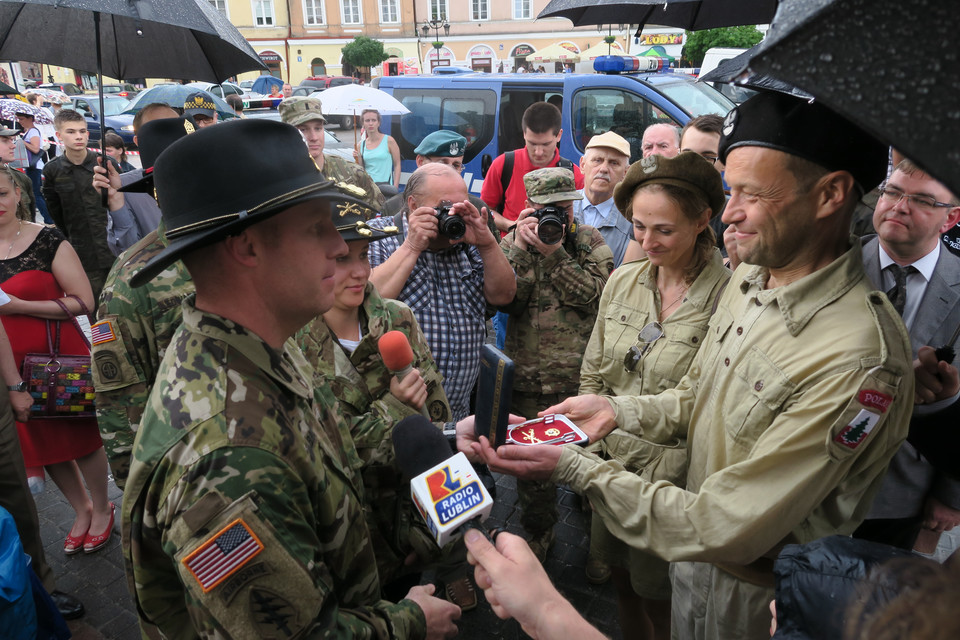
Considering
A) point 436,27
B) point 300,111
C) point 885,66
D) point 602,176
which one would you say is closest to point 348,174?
point 300,111

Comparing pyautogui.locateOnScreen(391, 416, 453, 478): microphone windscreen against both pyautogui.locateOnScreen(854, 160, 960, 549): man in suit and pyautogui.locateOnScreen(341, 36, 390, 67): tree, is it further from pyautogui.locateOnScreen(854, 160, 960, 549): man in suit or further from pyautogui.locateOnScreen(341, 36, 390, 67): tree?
pyautogui.locateOnScreen(341, 36, 390, 67): tree

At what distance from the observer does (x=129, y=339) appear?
2.65 m

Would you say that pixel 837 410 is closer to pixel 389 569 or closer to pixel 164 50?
pixel 389 569

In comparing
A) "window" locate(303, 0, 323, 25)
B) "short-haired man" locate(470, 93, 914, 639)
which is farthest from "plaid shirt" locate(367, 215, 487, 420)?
"window" locate(303, 0, 323, 25)

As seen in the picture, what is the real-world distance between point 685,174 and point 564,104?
5627mm

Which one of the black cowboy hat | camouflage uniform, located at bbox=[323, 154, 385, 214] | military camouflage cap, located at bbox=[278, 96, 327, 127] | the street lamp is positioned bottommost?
camouflage uniform, located at bbox=[323, 154, 385, 214]

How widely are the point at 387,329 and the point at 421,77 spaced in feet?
26.0

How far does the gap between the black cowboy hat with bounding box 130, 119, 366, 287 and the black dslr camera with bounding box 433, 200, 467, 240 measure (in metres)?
1.59

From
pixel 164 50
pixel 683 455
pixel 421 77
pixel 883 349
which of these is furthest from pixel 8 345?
pixel 421 77

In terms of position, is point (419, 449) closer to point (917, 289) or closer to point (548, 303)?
point (548, 303)

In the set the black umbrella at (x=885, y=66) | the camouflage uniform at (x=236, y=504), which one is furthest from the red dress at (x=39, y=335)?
the black umbrella at (x=885, y=66)

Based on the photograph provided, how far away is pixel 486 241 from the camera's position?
3.23m

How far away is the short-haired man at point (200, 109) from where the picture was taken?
20.1ft

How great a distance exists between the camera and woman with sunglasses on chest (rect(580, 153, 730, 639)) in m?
2.58
